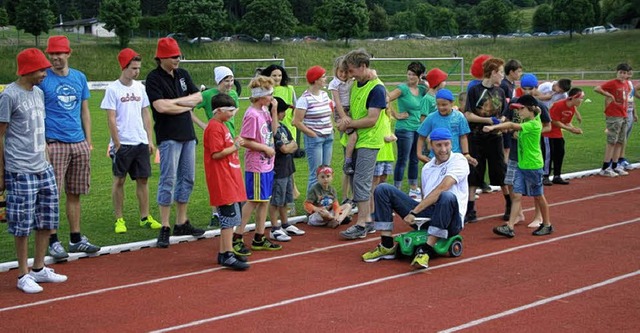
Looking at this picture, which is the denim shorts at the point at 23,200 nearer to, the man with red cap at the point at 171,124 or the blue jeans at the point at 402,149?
the man with red cap at the point at 171,124

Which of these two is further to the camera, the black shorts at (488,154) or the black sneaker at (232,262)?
the black shorts at (488,154)

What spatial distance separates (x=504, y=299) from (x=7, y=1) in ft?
283

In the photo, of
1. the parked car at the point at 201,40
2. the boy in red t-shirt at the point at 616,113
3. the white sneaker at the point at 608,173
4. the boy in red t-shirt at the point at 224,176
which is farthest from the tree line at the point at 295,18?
the boy in red t-shirt at the point at 224,176

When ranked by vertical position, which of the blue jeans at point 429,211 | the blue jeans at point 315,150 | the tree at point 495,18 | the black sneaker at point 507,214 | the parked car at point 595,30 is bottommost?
the black sneaker at point 507,214

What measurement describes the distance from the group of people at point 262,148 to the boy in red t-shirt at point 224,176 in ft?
0.05

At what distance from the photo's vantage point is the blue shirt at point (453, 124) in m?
9.85

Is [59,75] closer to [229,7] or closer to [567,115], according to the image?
[567,115]

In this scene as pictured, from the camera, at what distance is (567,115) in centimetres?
1334

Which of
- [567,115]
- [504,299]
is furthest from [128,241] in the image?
[567,115]

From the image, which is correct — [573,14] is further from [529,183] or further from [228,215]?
[228,215]

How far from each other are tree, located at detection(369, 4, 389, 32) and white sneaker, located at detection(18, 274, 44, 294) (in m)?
88.7

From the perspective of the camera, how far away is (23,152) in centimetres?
738

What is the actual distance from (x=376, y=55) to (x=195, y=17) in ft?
52.4

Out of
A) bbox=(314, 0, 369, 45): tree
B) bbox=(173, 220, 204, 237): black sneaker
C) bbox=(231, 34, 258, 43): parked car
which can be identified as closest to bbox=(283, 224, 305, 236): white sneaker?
A: bbox=(173, 220, 204, 237): black sneaker
